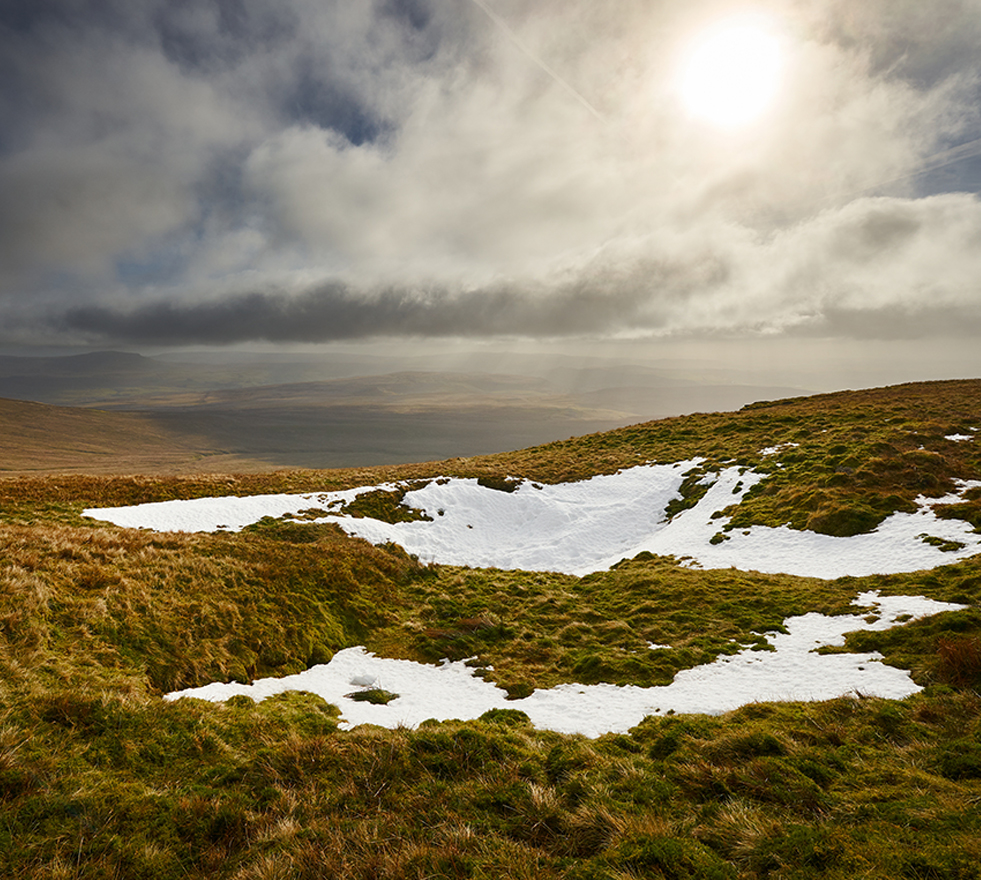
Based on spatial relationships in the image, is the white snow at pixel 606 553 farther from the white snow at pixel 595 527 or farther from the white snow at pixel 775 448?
the white snow at pixel 775 448

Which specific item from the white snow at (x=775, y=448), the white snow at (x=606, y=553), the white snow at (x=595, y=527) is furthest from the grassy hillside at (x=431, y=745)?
the white snow at (x=775, y=448)

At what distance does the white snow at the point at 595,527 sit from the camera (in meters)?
17.7

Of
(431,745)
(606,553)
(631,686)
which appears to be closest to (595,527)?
(606,553)

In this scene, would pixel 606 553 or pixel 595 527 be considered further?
pixel 595 527

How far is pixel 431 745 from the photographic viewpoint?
7691 millimetres

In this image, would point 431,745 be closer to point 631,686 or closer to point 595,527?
point 631,686

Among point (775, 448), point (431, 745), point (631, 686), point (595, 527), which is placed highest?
point (775, 448)

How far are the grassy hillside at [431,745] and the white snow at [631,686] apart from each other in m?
0.55

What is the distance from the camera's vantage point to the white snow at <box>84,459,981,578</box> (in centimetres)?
1770

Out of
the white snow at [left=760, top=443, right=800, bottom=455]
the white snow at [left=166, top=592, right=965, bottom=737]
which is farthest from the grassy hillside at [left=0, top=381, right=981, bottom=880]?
the white snow at [left=760, top=443, right=800, bottom=455]

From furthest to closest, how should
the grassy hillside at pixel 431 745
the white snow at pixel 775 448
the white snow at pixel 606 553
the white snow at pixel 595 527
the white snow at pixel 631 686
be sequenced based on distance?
the white snow at pixel 775 448 → the white snow at pixel 595 527 → the white snow at pixel 606 553 → the white snow at pixel 631 686 → the grassy hillside at pixel 431 745

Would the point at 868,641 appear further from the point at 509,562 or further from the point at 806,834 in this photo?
the point at 509,562

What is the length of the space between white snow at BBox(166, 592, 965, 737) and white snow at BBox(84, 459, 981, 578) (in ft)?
17.5

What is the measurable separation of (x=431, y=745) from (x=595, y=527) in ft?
73.2
